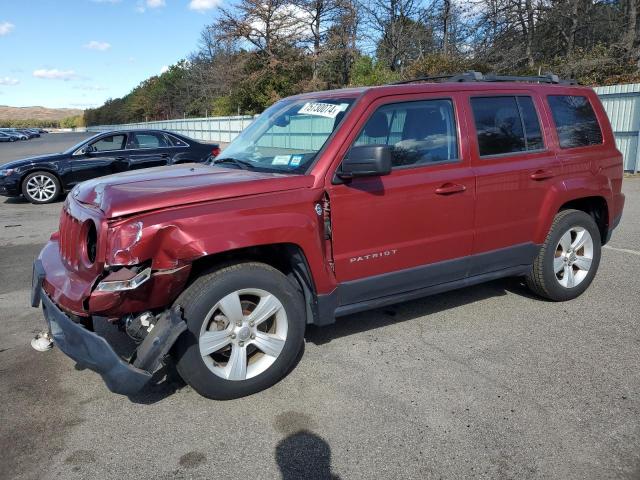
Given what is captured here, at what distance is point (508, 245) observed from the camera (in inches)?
173

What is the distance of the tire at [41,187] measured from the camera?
11289mm

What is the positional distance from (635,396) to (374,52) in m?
36.0

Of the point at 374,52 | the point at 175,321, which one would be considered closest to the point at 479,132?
the point at 175,321

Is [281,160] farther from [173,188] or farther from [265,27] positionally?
[265,27]

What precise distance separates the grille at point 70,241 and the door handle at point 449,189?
2.47 metres

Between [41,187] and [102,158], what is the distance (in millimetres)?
1554

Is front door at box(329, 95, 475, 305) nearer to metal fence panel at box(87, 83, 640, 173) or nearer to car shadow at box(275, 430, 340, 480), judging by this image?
metal fence panel at box(87, 83, 640, 173)

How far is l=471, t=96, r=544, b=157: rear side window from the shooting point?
4172 millimetres

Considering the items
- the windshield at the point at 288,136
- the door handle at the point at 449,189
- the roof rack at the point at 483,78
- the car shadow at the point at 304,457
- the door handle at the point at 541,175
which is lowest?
the car shadow at the point at 304,457

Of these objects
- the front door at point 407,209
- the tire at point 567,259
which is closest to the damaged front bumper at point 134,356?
the front door at point 407,209

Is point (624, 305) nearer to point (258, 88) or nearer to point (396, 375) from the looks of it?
point (396, 375)

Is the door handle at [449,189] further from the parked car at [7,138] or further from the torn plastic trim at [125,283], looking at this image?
the parked car at [7,138]

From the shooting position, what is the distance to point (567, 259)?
4.84 meters

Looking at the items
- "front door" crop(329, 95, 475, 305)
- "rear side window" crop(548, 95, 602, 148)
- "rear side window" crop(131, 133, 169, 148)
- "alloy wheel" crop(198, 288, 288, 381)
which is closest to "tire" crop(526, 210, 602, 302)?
"rear side window" crop(548, 95, 602, 148)
